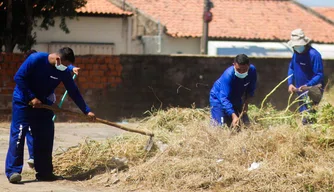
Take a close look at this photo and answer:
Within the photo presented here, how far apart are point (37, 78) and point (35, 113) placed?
0.44m

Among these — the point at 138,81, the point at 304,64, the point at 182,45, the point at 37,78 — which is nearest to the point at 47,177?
the point at 37,78

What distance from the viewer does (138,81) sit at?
18219 mm

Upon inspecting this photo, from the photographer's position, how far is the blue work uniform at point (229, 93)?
11.1 metres

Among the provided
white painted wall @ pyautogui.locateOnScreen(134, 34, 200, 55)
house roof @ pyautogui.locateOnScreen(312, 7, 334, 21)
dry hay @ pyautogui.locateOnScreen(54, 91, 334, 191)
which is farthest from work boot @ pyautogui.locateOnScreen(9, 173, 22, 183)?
house roof @ pyautogui.locateOnScreen(312, 7, 334, 21)

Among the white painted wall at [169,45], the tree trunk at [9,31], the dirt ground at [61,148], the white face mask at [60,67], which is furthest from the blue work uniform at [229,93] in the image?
the white painted wall at [169,45]

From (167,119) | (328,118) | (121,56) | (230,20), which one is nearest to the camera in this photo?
(328,118)

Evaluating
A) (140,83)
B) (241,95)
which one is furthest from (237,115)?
(140,83)

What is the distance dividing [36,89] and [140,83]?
842 cm

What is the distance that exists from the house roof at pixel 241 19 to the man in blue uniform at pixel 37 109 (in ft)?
83.2

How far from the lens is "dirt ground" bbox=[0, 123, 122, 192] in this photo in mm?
9453

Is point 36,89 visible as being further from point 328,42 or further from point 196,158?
point 328,42

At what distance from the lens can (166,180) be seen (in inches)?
372

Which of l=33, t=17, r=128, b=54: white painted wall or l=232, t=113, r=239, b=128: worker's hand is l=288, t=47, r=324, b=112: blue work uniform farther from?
l=33, t=17, r=128, b=54: white painted wall

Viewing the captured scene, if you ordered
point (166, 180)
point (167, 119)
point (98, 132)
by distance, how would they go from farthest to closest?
point (98, 132) < point (167, 119) < point (166, 180)
